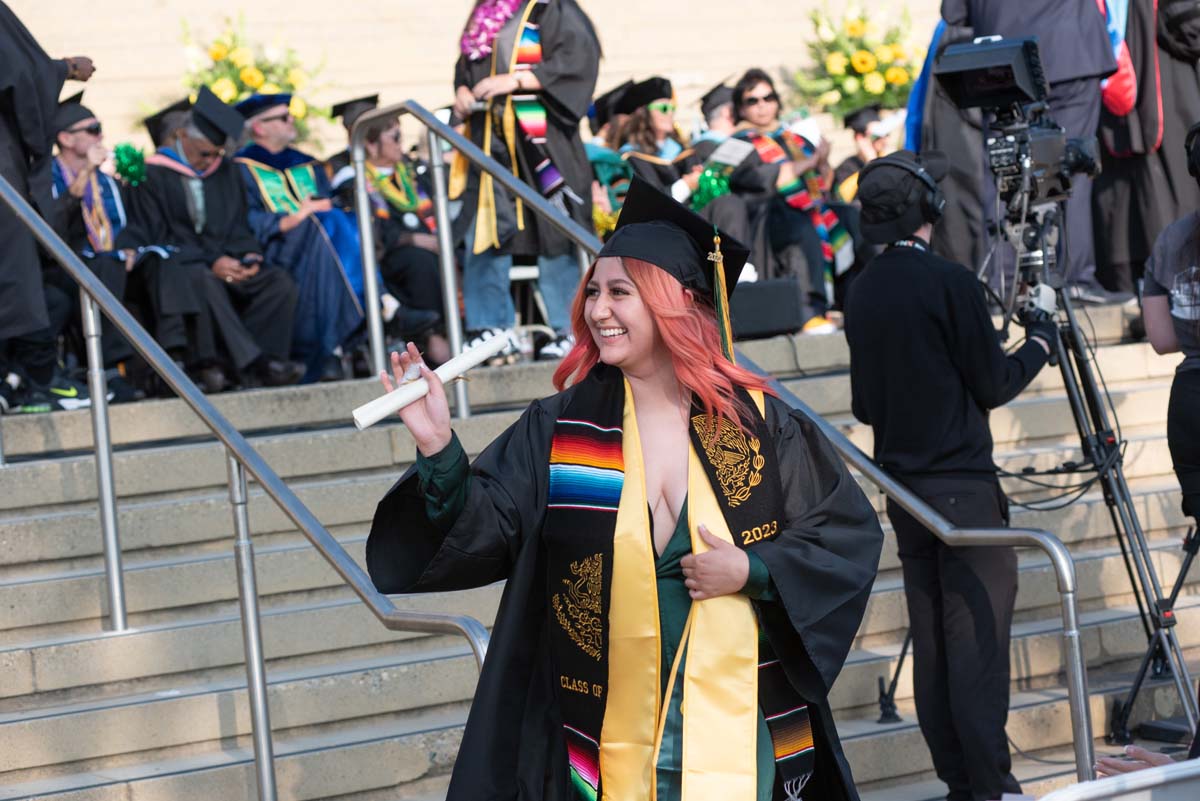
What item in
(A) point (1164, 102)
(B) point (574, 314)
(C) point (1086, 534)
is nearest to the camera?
(B) point (574, 314)

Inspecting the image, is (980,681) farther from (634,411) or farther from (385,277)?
(385,277)

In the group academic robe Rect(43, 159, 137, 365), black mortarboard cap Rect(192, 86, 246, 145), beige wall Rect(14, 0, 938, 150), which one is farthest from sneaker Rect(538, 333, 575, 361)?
beige wall Rect(14, 0, 938, 150)

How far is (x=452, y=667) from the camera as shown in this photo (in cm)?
530

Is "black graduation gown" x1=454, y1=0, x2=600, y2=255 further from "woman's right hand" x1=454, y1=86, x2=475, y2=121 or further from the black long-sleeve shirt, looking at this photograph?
the black long-sleeve shirt

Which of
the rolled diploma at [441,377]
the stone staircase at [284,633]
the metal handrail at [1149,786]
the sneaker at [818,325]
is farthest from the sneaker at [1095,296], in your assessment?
the metal handrail at [1149,786]

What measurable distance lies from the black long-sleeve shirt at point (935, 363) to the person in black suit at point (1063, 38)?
3040 millimetres

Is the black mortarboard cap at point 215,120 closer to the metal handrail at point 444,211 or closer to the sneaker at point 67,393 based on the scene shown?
the metal handrail at point 444,211

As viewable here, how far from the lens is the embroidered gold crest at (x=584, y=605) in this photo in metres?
3.11

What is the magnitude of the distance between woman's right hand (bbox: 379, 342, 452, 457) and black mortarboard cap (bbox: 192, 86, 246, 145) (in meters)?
6.36

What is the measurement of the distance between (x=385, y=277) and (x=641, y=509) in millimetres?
6924

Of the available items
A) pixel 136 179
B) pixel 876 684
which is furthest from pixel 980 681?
pixel 136 179

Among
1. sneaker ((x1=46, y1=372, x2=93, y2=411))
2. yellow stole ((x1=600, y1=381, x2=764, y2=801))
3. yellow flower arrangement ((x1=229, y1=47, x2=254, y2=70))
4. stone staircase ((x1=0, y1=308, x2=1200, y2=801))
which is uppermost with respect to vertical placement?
yellow flower arrangement ((x1=229, y1=47, x2=254, y2=70))

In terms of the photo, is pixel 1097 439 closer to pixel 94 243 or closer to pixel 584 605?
pixel 584 605

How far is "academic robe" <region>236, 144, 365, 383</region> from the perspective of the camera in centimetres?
860
